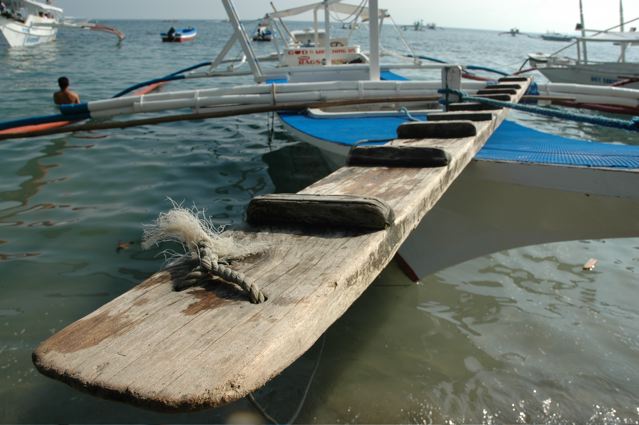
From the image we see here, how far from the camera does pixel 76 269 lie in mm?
4008

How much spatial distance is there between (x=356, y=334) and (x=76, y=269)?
7.68 feet

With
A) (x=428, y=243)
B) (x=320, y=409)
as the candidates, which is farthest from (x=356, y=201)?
(x=428, y=243)

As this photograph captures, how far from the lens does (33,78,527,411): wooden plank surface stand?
107 centimetres

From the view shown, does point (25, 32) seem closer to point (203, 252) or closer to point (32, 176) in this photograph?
Result: point (32, 176)

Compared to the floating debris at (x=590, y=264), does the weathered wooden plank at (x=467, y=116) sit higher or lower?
higher

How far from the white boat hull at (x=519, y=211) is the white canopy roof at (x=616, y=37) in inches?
470

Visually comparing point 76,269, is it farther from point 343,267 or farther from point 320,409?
point 343,267

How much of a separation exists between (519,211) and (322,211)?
2144mm

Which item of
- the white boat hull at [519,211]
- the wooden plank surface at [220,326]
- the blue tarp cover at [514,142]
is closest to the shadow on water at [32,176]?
the blue tarp cover at [514,142]

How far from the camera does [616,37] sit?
44.5 ft

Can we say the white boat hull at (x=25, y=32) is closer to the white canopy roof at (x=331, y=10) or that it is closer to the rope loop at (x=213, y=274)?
→ the white canopy roof at (x=331, y=10)

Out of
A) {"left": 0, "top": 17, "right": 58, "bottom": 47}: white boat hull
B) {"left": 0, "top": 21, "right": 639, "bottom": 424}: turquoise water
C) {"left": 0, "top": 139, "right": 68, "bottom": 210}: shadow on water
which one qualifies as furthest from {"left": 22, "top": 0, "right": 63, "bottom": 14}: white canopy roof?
Answer: {"left": 0, "top": 21, "right": 639, "bottom": 424}: turquoise water

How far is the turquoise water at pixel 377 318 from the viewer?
9.03ft

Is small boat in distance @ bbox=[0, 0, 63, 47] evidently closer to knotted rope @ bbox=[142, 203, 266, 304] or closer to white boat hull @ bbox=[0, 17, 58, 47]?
white boat hull @ bbox=[0, 17, 58, 47]
